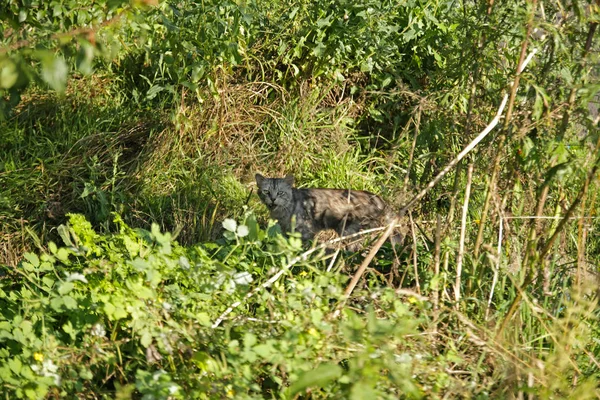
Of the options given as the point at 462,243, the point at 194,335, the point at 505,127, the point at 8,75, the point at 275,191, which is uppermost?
the point at 8,75

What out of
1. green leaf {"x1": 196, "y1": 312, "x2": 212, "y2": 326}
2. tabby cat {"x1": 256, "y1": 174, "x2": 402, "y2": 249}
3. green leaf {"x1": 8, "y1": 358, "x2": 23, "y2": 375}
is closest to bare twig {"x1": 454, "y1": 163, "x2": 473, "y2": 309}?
green leaf {"x1": 196, "y1": 312, "x2": 212, "y2": 326}

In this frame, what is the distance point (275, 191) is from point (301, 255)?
3.01m

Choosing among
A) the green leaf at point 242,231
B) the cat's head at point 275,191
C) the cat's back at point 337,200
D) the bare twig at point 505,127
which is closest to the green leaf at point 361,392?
the green leaf at point 242,231

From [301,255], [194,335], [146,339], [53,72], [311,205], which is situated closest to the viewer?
[53,72]

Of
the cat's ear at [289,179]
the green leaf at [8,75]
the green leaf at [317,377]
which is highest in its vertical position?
the green leaf at [8,75]

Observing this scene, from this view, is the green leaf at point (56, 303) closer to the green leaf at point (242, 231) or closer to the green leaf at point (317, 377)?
the green leaf at point (242, 231)

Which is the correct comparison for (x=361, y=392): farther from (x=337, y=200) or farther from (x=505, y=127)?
(x=337, y=200)

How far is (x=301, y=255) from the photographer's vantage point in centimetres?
335

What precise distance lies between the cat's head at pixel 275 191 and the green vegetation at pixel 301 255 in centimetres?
18

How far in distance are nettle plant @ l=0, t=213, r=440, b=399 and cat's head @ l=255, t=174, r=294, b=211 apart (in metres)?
2.56

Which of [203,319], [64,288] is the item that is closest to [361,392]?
[203,319]

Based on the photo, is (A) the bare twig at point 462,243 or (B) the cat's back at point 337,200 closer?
(A) the bare twig at point 462,243

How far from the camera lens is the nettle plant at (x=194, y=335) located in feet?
9.47

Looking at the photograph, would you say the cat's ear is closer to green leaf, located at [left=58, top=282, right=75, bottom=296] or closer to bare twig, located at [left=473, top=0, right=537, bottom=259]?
bare twig, located at [left=473, top=0, right=537, bottom=259]
